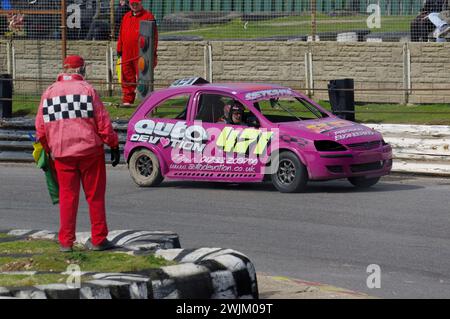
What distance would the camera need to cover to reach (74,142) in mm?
8703

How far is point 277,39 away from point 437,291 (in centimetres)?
1533

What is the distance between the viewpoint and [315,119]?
1498cm

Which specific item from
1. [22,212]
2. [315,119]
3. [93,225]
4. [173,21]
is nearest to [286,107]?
[315,119]

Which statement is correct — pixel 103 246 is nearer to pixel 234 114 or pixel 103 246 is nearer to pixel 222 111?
pixel 234 114

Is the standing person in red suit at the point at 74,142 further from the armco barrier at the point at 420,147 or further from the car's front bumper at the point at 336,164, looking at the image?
the armco barrier at the point at 420,147

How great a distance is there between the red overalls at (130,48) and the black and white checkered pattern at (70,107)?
41.1ft

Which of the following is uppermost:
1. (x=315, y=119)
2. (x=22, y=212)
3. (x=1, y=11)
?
(x=1, y=11)

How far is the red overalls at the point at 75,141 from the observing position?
871 centimetres

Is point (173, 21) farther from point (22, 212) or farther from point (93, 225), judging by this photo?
point (93, 225)

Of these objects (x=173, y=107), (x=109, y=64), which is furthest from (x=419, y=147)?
(x=109, y=64)

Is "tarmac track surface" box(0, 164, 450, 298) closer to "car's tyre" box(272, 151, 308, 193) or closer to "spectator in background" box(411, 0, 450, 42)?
"car's tyre" box(272, 151, 308, 193)

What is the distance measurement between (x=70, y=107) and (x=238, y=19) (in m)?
15.3

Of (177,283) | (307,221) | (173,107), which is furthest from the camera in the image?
(173,107)

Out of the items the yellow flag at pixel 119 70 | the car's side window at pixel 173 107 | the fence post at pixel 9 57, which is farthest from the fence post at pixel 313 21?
the fence post at pixel 9 57
